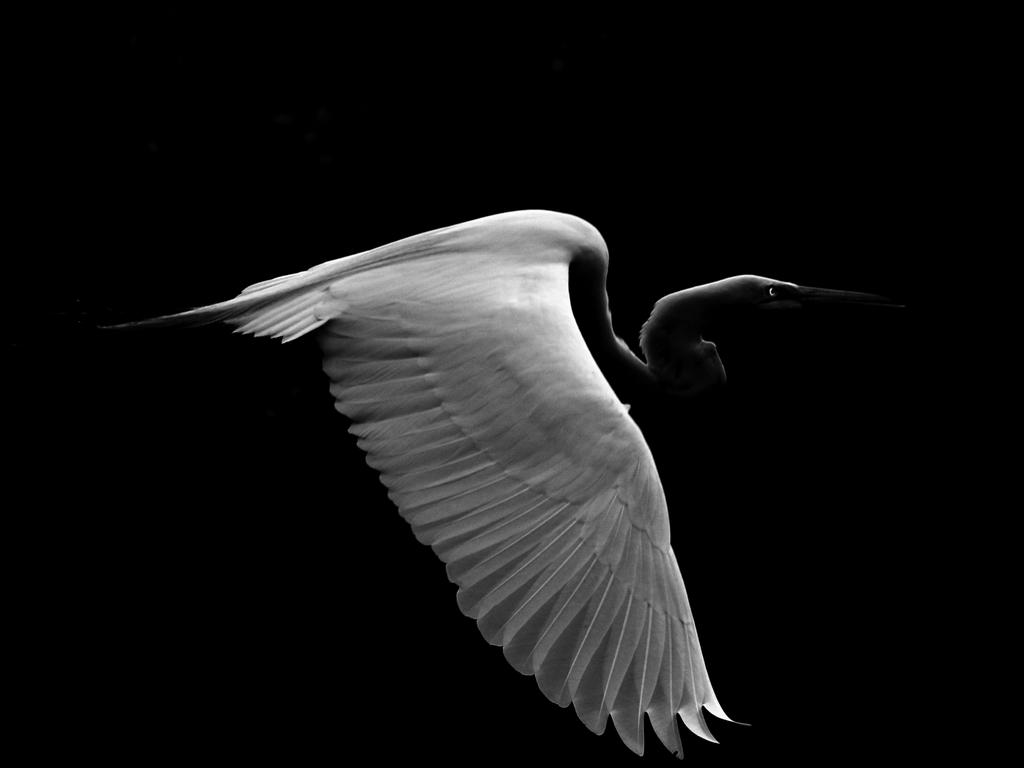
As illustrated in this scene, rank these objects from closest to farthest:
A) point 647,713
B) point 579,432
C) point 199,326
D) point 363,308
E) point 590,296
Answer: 1. point 647,713
2. point 579,432
3. point 363,308
4. point 199,326
5. point 590,296

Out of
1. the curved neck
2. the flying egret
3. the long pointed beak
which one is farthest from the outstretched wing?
the long pointed beak

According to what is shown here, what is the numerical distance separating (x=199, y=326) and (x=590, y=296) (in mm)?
715

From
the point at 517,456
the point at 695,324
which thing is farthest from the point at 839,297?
the point at 517,456

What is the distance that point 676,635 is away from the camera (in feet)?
6.05

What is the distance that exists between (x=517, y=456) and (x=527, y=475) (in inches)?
1.4

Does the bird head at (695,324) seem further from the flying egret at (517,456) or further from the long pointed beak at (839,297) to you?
the flying egret at (517,456)

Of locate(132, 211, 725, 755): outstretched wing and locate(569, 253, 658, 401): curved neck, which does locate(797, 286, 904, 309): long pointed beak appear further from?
locate(132, 211, 725, 755): outstretched wing

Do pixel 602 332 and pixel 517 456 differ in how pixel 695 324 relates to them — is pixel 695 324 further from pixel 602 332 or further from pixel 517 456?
pixel 517 456

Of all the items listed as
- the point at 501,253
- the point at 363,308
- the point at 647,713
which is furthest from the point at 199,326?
the point at 647,713

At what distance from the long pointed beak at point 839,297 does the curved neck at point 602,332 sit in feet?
1.09

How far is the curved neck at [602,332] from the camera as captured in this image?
254cm

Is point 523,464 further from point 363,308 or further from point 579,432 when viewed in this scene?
point 363,308

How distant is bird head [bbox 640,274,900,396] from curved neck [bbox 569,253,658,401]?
1.3 inches

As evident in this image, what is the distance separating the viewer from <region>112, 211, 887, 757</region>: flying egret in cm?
180
